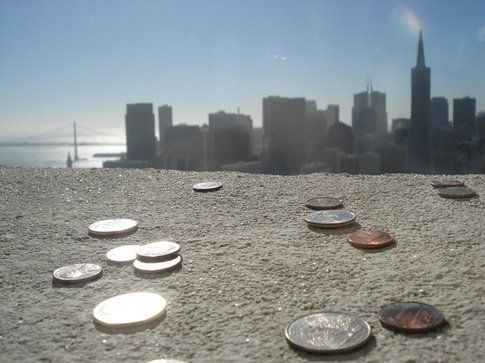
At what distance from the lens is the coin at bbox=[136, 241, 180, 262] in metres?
2.89

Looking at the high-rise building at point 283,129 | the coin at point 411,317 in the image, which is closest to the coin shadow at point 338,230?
the coin at point 411,317

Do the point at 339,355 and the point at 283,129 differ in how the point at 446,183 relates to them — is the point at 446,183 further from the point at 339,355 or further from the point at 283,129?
the point at 283,129

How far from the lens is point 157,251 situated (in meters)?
2.98

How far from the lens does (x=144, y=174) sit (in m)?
5.62

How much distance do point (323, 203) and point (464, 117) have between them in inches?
1377

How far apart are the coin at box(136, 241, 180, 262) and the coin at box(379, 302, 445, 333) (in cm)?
141

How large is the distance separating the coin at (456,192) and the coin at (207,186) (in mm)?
2189

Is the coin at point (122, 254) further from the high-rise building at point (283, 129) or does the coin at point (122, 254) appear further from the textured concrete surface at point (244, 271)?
the high-rise building at point (283, 129)

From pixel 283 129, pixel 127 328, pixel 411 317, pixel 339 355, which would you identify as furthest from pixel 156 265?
pixel 283 129

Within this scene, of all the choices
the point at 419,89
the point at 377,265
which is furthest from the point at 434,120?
the point at 377,265

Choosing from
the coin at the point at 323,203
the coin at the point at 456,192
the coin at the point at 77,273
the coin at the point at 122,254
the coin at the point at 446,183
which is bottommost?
the coin at the point at 77,273

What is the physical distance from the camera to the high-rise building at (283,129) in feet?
86.2

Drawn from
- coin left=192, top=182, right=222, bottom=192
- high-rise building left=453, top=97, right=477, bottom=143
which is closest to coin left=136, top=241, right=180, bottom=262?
coin left=192, top=182, right=222, bottom=192

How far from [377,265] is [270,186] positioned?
2277 mm
